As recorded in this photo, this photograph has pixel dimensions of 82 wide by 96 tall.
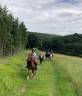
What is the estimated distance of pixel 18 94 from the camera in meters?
16.9

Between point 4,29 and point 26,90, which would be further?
point 4,29

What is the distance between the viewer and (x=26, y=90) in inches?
734

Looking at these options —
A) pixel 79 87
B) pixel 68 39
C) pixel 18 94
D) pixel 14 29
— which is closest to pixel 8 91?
pixel 18 94

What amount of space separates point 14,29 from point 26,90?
59.2 meters

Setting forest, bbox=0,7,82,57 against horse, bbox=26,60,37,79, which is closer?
horse, bbox=26,60,37,79

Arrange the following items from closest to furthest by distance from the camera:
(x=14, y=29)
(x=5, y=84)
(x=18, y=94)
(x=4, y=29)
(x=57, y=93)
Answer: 1. (x=18, y=94)
2. (x=57, y=93)
3. (x=5, y=84)
4. (x=4, y=29)
5. (x=14, y=29)

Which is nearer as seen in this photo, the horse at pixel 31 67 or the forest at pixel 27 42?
the horse at pixel 31 67

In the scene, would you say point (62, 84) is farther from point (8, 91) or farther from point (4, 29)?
point (4, 29)

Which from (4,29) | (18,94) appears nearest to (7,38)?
(4,29)

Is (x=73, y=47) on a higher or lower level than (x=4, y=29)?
lower

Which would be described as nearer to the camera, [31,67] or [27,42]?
[31,67]

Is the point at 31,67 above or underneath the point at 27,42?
above

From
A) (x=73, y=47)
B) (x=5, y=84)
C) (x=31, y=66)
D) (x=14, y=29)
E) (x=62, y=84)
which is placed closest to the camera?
(x=5, y=84)

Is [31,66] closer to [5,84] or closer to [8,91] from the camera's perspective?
[5,84]
